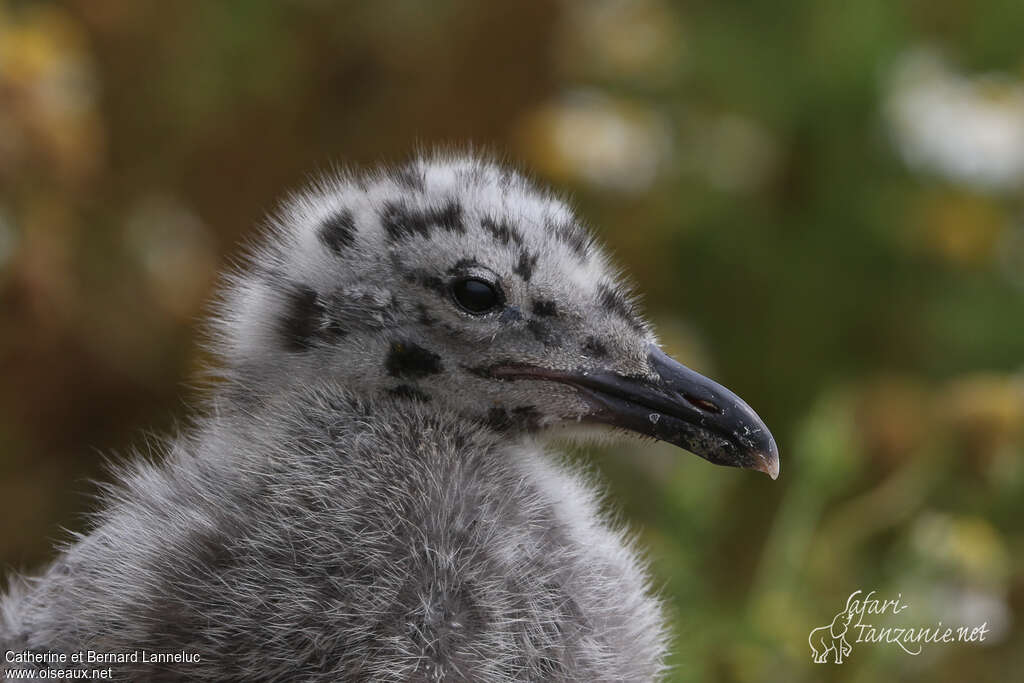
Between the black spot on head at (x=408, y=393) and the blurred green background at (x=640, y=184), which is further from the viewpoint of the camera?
the blurred green background at (x=640, y=184)

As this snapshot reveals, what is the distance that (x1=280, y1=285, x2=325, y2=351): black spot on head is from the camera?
72.8 inches

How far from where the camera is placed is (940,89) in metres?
3.99

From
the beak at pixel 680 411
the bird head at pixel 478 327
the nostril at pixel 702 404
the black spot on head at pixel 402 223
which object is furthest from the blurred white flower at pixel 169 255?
the nostril at pixel 702 404

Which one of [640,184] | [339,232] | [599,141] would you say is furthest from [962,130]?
[339,232]

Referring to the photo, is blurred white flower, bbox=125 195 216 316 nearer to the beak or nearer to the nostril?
the beak

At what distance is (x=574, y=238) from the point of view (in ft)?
6.24

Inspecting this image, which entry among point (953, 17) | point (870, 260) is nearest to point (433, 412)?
point (870, 260)

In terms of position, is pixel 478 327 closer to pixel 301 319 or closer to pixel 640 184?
pixel 301 319

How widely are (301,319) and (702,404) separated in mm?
568

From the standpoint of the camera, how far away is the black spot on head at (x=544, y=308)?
183 centimetres

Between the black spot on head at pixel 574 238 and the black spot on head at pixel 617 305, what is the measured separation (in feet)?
0.18

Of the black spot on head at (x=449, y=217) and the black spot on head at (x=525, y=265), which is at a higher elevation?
the black spot on head at (x=449, y=217)

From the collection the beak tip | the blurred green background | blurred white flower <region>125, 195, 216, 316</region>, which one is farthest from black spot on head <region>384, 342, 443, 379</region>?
blurred white flower <region>125, 195, 216, 316</region>

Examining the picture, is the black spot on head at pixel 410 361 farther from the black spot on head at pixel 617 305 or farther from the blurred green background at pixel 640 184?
the blurred green background at pixel 640 184
